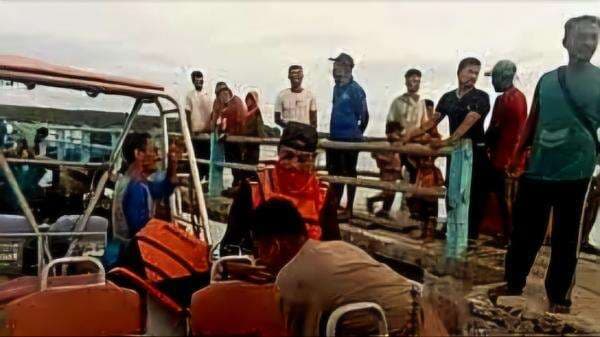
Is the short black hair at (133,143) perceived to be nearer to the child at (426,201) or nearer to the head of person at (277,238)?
the head of person at (277,238)

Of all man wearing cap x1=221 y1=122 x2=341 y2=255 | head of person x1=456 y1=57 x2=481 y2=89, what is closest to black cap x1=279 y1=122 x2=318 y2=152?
man wearing cap x1=221 y1=122 x2=341 y2=255

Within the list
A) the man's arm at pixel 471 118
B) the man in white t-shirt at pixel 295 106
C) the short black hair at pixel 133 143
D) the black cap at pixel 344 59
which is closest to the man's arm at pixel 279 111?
the man in white t-shirt at pixel 295 106

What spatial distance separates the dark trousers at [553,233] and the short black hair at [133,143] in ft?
4.42

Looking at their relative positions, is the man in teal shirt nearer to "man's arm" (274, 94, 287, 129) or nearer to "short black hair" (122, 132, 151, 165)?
"man's arm" (274, 94, 287, 129)

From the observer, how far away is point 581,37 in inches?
101

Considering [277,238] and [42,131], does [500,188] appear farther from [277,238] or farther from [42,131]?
[42,131]

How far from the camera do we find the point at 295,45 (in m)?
2.46

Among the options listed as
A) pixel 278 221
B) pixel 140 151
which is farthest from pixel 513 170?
pixel 140 151

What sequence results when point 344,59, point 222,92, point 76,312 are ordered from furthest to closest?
point 222,92
point 344,59
point 76,312

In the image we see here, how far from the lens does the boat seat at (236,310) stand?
7.02 ft

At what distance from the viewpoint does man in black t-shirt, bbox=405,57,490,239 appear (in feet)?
8.39

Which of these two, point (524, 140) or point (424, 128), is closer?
point (424, 128)

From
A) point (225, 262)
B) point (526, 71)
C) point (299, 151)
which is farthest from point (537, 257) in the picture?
point (225, 262)

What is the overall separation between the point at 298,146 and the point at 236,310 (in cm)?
65
